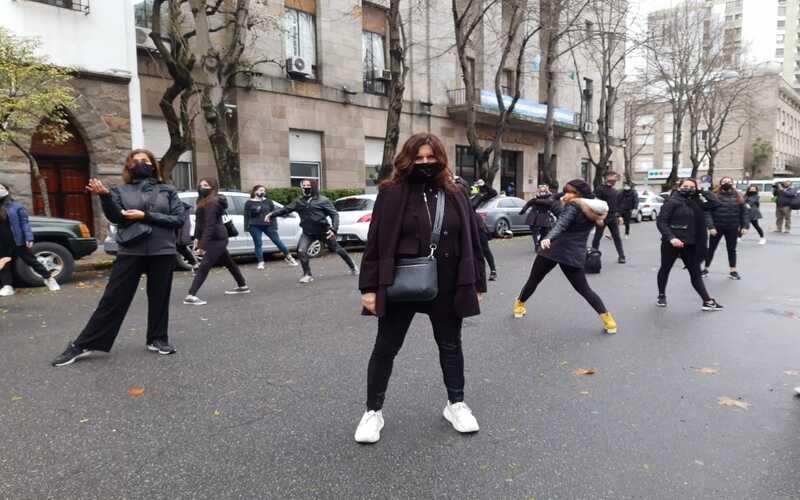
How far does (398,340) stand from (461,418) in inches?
24.9

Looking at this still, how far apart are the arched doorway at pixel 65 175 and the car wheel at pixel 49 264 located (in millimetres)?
6109

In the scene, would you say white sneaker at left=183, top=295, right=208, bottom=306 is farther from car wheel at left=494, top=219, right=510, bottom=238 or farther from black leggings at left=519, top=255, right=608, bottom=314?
car wheel at left=494, top=219, right=510, bottom=238

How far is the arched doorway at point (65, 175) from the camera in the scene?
45.5 ft

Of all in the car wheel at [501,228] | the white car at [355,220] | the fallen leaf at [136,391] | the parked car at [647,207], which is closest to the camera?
the fallen leaf at [136,391]

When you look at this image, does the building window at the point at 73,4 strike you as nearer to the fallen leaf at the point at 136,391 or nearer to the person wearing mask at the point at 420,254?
the fallen leaf at the point at 136,391

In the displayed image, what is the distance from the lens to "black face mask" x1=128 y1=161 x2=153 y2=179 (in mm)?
4773

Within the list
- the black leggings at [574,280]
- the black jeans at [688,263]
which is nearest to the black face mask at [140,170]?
the black leggings at [574,280]

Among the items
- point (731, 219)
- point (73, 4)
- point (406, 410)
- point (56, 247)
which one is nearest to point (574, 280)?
point (406, 410)

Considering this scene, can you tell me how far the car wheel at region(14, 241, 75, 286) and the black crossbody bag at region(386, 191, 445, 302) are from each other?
7677 mm

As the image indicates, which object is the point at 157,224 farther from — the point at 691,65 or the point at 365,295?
the point at 691,65

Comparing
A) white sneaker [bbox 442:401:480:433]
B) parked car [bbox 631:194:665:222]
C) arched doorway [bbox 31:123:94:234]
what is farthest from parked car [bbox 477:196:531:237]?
white sneaker [bbox 442:401:480:433]

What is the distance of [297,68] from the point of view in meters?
19.4

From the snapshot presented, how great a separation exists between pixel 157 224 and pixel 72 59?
11.5 meters

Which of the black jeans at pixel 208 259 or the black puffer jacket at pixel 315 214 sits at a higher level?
the black puffer jacket at pixel 315 214
